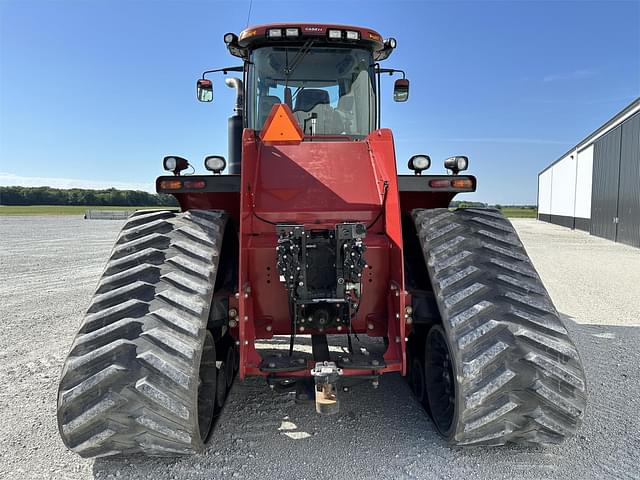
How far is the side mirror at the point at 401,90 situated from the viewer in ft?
18.7

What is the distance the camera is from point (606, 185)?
23.8 metres

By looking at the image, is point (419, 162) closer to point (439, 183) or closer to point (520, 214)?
point (439, 183)

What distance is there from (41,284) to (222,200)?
306 inches

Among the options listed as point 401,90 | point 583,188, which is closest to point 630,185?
point 583,188

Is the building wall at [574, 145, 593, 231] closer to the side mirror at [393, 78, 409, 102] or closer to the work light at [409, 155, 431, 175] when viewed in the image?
the side mirror at [393, 78, 409, 102]

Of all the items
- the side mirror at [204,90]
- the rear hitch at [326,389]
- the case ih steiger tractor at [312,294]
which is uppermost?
the side mirror at [204,90]

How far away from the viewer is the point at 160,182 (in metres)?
3.69

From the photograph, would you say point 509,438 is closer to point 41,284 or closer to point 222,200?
point 222,200

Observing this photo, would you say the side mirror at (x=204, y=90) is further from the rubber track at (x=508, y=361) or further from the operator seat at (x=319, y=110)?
the rubber track at (x=508, y=361)

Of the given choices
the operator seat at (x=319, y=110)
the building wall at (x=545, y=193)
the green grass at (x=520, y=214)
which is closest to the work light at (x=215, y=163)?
the operator seat at (x=319, y=110)

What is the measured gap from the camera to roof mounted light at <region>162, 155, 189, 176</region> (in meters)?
3.92

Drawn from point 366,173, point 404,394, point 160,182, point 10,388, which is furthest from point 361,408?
point 10,388

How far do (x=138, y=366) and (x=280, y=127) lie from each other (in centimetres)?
191

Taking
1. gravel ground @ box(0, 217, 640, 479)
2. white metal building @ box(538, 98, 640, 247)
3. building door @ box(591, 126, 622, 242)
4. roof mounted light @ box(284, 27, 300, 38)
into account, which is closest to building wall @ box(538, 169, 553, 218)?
white metal building @ box(538, 98, 640, 247)
